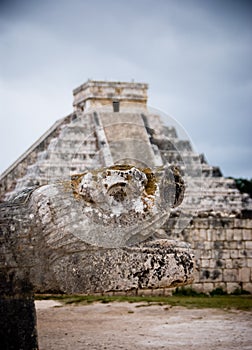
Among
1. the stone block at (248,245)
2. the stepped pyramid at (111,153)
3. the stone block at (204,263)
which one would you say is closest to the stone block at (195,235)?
the stone block at (204,263)

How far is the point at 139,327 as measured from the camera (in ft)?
31.4

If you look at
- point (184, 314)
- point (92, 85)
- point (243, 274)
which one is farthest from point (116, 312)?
point (92, 85)

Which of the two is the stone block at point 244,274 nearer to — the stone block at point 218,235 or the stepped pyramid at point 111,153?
the stone block at point 218,235

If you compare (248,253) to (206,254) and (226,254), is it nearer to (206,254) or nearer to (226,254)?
(226,254)

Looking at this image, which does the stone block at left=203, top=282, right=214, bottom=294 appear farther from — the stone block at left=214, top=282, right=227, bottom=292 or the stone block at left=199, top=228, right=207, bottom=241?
the stone block at left=199, top=228, right=207, bottom=241

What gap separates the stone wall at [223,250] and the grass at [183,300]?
42 cm

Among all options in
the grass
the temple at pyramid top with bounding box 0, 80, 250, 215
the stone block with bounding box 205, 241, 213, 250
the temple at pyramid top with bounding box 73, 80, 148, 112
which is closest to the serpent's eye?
the grass

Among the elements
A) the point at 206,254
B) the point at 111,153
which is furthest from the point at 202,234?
the point at 111,153

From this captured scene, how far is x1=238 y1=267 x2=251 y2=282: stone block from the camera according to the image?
14141mm

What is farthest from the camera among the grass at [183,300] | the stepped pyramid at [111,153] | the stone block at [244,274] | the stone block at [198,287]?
the stepped pyramid at [111,153]

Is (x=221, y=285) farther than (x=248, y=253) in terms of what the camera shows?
No

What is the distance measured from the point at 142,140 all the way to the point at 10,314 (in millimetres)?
20335

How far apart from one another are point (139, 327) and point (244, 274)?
510 centimetres

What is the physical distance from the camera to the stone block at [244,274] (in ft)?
46.4
